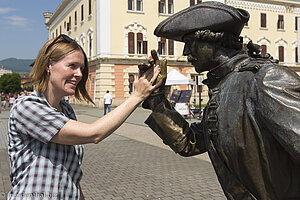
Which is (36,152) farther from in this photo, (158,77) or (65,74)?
(158,77)

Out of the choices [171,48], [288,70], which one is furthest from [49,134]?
[171,48]

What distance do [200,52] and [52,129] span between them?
0.88 meters

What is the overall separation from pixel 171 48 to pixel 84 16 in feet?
28.3

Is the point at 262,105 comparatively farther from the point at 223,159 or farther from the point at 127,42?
Answer: the point at 127,42

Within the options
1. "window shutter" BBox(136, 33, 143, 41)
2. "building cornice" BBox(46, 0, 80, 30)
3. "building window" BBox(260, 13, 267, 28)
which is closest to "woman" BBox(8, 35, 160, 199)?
"window shutter" BBox(136, 33, 143, 41)

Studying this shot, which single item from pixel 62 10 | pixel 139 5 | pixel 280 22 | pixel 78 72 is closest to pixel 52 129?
pixel 78 72

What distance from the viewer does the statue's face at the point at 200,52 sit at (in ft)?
5.54

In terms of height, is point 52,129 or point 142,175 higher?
point 52,129

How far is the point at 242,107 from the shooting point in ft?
4.96

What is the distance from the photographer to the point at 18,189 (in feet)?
5.92

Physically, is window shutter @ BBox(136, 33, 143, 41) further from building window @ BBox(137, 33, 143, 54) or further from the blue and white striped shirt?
the blue and white striped shirt

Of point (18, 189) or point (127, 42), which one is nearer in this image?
point (18, 189)

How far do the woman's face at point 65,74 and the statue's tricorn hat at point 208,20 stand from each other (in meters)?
0.58

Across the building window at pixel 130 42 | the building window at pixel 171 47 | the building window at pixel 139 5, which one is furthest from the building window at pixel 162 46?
the building window at pixel 139 5
